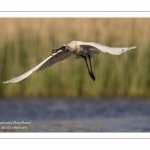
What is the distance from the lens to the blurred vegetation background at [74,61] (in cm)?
1165

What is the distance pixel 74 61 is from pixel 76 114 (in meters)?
0.95

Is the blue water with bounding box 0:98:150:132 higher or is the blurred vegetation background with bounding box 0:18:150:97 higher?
the blurred vegetation background with bounding box 0:18:150:97

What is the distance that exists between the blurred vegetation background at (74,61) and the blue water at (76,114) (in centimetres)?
14

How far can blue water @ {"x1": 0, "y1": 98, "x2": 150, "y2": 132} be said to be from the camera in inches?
412

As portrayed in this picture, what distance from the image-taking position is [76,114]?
11.5 meters

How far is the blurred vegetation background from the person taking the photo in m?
11.6

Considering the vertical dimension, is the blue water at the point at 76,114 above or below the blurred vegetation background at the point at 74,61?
below

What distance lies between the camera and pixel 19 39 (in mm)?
11945

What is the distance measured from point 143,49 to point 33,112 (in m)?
2.04

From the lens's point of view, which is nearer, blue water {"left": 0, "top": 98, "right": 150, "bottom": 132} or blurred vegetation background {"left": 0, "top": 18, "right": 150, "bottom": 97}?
blue water {"left": 0, "top": 98, "right": 150, "bottom": 132}

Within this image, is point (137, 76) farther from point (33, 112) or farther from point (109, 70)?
point (33, 112)

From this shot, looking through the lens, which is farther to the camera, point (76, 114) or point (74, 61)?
point (74, 61)

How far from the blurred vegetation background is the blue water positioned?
0.46ft
